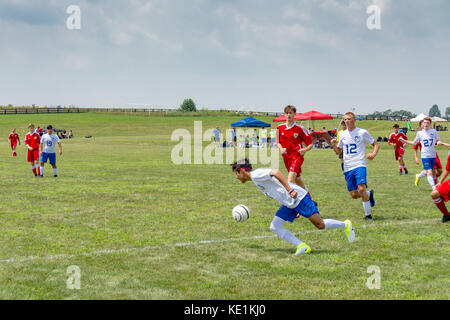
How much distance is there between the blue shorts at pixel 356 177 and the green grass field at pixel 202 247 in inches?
29.8

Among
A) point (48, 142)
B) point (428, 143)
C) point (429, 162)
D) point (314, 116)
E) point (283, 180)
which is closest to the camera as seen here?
point (283, 180)

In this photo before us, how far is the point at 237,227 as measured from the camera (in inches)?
369

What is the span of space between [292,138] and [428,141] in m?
4.82

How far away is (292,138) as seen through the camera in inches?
444

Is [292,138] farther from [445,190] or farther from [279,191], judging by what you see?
[279,191]

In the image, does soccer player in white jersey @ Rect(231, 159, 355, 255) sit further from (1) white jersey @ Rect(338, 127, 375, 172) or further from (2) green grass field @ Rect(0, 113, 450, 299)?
(1) white jersey @ Rect(338, 127, 375, 172)

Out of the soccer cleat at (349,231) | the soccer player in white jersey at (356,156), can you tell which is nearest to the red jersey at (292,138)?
the soccer player in white jersey at (356,156)

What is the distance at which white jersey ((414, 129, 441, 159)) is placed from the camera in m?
13.3

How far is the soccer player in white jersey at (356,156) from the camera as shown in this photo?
996cm

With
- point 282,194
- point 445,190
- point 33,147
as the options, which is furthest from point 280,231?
point 33,147

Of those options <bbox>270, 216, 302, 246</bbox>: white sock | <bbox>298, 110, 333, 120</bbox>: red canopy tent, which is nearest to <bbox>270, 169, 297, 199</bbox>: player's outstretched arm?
<bbox>270, 216, 302, 246</bbox>: white sock

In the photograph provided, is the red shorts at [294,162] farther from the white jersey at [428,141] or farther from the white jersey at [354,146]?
A: the white jersey at [428,141]
